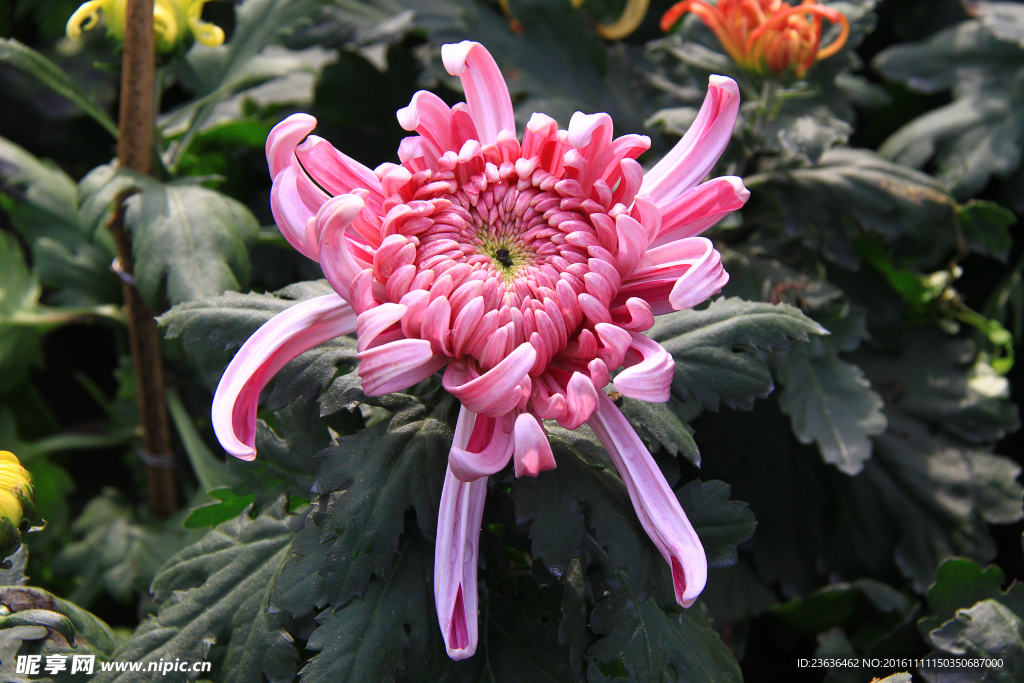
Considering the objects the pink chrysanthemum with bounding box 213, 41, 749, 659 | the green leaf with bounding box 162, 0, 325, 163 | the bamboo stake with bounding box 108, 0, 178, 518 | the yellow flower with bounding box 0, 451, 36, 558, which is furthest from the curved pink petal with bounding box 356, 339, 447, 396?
the green leaf with bounding box 162, 0, 325, 163

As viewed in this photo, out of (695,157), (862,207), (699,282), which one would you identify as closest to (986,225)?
(862,207)

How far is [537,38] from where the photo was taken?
1562mm

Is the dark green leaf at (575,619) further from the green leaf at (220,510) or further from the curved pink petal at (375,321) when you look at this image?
the green leaf at (220,510)

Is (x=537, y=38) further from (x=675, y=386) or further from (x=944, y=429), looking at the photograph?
(x=944, y=429)

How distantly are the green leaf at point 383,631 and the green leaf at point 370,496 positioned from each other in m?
0.03

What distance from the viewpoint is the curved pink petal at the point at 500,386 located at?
622mm

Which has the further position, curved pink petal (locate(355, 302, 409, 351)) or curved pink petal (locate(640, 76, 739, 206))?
curved pink petal (locate(640, 76, 739, 206))

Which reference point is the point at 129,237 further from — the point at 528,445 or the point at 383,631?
the point at 528,445

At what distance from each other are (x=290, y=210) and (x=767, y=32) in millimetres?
831

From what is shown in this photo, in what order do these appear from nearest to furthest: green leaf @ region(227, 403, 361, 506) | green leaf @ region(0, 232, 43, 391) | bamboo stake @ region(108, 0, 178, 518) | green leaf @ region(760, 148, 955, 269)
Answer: green leaf @ region(227, 403, 361, 506)
bamboo stake @ region(108, 0, 178, 518)
green leaf @ region(760, 148, 955, 269)
green leaf @ region(0, 232, 43, 391)

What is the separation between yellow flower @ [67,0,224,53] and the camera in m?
1.15

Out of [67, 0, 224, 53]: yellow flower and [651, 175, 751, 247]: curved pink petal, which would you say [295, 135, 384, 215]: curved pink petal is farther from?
[67, 0, 224, 53]: yellow flower

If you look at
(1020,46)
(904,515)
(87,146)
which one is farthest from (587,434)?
(87,146)

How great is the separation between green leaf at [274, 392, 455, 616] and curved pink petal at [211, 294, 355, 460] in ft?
0.36
